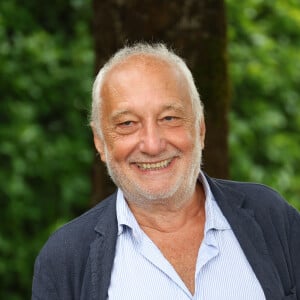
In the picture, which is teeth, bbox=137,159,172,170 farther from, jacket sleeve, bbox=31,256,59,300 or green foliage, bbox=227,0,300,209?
green foliage, bbox=227,0,300,209

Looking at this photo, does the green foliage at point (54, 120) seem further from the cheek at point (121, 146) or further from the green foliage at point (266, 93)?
the cheek at point (121, 146)

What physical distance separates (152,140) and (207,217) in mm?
360

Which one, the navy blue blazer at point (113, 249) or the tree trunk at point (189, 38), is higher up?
the tree trunk at point (189, 38)

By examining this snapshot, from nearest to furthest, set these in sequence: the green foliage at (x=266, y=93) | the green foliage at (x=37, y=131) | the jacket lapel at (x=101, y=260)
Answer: the jacket lapel at (x=101, y=260) → the green foliage at (x=37, y=131) → the green foliage at (x=266, y=93)

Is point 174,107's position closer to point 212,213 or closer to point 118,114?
point 118,114

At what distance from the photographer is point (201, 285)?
293cm

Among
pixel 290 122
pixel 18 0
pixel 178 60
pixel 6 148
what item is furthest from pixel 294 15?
pixel 178 60

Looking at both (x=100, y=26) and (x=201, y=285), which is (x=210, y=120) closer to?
(x=100, y=26)

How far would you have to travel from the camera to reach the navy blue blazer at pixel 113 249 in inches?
115

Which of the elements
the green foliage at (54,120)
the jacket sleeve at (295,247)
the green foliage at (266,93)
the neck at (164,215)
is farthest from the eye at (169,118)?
the green foliage at (266,93)

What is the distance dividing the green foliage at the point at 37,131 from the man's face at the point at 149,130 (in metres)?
2.63

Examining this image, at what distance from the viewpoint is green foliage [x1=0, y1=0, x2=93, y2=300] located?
5.72 meters

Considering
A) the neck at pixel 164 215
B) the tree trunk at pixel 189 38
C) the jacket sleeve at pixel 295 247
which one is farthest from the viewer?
the tree trunk at pixel 189 38

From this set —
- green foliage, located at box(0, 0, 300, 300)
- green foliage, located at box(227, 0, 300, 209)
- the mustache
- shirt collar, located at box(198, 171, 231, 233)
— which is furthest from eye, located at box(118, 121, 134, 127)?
green foliage, located at box(227, 0, 300, 209)
